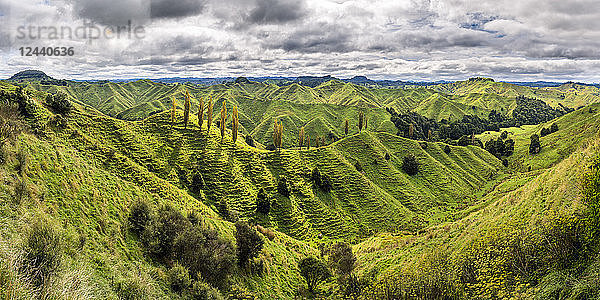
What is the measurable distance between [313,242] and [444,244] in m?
28.3

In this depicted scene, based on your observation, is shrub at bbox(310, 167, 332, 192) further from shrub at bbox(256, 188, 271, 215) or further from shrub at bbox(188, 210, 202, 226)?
shrub at bbox(188, 210, 202, 226)

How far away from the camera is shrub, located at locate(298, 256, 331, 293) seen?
3634 centimetres

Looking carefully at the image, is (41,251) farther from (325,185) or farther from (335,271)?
(325,185)

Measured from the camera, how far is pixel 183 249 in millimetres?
24875

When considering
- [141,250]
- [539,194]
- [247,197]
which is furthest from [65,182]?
[539,194]

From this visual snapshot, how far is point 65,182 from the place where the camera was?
903 inches

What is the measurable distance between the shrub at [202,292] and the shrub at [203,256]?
1.58 meters

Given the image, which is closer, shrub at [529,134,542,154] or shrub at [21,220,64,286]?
shrub at [21,220,64,286]

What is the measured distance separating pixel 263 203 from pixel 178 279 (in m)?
34.5

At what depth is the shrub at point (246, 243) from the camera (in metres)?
32.7

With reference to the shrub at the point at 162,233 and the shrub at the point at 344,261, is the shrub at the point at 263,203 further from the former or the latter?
the shrub at the point at 162,233

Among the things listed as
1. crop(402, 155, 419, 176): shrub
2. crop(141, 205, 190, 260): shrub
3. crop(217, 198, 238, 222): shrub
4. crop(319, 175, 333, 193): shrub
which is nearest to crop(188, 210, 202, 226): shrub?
crop(141, 205, 190, 260): shrub

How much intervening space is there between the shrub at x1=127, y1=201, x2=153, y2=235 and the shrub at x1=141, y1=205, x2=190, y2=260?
64cm

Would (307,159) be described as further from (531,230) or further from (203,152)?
(531,230)
